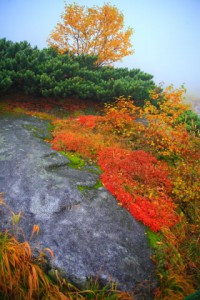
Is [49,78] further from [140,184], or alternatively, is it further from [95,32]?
[95,32]

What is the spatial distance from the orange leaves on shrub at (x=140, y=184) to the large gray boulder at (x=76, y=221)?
26 centimetres

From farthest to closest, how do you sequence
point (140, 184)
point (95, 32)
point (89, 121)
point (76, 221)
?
1. point (95, 32)
2. point (89, 121)
3. point (140, 184)
4. point (76, 221)

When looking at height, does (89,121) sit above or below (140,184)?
above

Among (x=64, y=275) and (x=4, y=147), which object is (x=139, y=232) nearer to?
(x=64, y=275)

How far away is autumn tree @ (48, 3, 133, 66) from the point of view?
54.0ft

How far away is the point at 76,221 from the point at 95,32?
17.5 meters

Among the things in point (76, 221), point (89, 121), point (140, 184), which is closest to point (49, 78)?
point (89, 121)

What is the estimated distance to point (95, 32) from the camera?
17.0 metres

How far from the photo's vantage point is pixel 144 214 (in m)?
4.43

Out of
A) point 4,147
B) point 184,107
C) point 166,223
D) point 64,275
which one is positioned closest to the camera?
point 64,275

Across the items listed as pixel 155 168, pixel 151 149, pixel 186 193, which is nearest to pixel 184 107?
pixel 151 149

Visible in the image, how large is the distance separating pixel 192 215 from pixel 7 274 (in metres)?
4.15

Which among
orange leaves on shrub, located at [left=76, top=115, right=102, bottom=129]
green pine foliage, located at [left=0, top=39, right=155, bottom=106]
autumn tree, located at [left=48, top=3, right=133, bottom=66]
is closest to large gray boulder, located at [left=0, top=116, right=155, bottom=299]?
orange leaves on shrub, located at [left=76, top=115, right=102, bottom=129]

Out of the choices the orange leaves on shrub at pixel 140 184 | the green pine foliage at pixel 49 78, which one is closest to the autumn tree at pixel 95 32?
the green pine foliage at pixel 49 78
